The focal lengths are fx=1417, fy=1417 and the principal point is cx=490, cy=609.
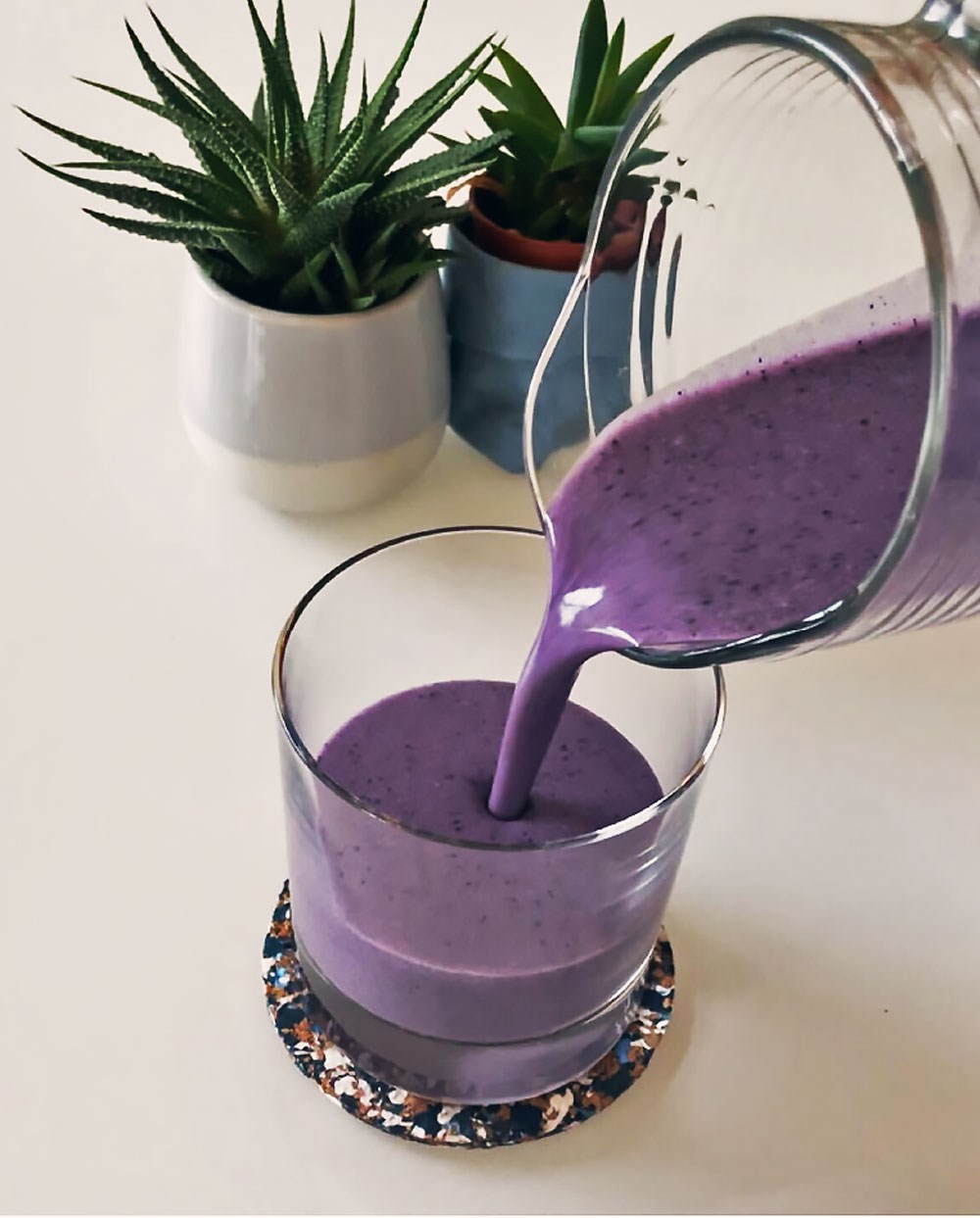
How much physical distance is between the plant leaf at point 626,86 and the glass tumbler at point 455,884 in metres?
0.31

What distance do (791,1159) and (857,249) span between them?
440 mm

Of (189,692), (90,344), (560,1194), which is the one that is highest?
(90,344)

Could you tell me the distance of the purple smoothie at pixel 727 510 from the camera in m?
0.53

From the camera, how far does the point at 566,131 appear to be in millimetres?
834

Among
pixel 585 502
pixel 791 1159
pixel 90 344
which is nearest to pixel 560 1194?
pixel 791 1159

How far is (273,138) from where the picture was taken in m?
0.82

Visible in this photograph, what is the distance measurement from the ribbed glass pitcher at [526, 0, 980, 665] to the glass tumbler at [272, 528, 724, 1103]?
0.08 meters

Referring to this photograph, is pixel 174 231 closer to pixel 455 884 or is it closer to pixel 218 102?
pixel 218 102

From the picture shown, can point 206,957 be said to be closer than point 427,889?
No

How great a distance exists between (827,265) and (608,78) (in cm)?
21

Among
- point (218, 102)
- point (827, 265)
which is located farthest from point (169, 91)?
point (827, 265)

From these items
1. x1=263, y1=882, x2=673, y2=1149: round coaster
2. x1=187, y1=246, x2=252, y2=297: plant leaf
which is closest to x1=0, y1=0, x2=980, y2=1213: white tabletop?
x1=263, y1=882, x2=673, y2=1149: round coaster

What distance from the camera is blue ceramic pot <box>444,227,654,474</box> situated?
0.68 m

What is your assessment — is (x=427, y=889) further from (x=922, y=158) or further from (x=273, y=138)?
(x=273, y=138)
